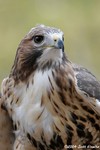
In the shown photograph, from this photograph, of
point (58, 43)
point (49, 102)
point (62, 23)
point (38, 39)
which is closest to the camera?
point (58, 43)

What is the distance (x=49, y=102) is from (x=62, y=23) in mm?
5432

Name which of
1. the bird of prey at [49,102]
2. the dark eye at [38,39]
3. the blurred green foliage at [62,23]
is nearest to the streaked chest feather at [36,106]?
the bird of prey at [49,102]

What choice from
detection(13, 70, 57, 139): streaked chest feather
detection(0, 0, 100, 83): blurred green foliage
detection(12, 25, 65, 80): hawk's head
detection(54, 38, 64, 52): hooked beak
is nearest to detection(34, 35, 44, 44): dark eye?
detection(12, 25, 65, 80): hawk's head

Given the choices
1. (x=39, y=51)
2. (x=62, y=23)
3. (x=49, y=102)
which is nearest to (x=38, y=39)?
(x=39, y=51)

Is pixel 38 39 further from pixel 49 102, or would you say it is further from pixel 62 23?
pixel 62 23

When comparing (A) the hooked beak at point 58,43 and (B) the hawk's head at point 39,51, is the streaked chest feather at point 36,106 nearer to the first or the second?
(B) the hawk's head at point 39,51

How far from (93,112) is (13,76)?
1.88 ft

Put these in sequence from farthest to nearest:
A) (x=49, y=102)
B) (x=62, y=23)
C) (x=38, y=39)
→ (x=62, y=23) < (x=49, y=102) < (x=38, y=39)

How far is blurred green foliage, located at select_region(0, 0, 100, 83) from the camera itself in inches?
444

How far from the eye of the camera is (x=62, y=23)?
11.7m

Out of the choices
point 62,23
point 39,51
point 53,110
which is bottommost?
point 62,23

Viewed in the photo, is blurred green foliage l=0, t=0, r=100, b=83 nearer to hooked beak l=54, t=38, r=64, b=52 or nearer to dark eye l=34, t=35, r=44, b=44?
dark eye l=34, t=35, r=44, b=44

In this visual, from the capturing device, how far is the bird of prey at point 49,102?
6.23m

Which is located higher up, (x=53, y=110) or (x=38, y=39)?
(x=38, y=39)
